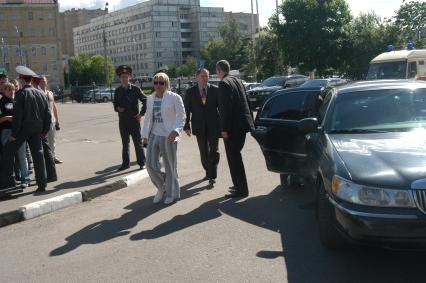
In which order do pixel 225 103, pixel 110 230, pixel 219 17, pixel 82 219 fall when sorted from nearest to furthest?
pixel 110 230 → pixel 82 219 → pixel 225 103 → pixel 219 17

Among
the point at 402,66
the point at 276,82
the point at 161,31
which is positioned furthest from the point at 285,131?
the point at 161,31

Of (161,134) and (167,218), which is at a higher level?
(161,134)

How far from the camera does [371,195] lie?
4.24 m

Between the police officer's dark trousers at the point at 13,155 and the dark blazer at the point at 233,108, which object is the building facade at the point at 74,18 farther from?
the dark blazer at the point at 233,108

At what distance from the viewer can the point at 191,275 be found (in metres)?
4.64

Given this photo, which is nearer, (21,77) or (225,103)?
(225,103)

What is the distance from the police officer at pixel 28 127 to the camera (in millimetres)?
8047

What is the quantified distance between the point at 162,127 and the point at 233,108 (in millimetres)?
1031

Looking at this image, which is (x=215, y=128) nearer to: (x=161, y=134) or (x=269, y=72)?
(x=161, y=134)

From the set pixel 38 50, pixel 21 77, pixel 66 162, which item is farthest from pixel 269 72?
pixel 38 50

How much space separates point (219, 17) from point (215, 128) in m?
160

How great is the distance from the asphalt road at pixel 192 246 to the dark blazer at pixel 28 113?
1424 mm

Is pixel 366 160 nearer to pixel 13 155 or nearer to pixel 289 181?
pixel 289 181

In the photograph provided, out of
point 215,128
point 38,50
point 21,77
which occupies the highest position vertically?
point 38,50
